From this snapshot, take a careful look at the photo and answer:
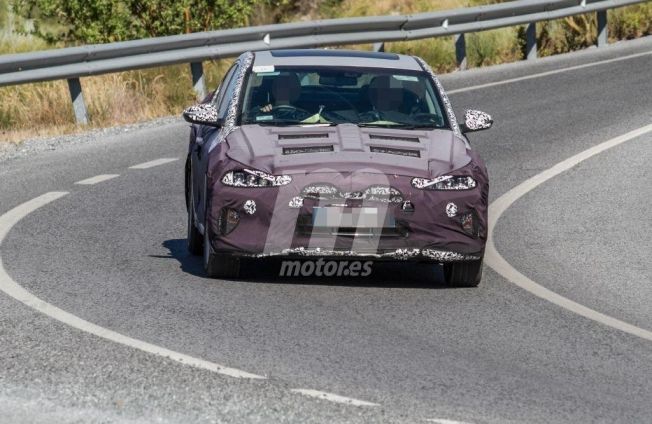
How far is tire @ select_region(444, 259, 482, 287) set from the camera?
9664 millimetres

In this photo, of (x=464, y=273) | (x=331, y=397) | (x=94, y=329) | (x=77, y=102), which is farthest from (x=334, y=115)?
(x=77, y=102)

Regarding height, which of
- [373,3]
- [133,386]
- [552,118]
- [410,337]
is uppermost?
[133,386]

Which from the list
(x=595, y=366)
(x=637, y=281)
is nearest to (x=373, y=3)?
(x=637, y=281)

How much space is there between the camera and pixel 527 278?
402 inches

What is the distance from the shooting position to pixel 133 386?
6734 millimetres

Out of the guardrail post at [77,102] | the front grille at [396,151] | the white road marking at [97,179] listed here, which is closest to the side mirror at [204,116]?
the front grille at [396,151]

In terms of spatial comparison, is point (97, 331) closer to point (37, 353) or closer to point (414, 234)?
→ point (37, 353)

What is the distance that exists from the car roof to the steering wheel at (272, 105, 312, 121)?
0.52m

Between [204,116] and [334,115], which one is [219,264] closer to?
[204,116]

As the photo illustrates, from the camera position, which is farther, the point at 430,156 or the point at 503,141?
the point at 503,141

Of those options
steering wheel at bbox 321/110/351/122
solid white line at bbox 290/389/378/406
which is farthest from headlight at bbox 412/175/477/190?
solid white line at bbox 290/389/378/406

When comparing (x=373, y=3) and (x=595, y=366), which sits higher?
(x=595, y=366)

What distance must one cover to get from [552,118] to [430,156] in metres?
8.95

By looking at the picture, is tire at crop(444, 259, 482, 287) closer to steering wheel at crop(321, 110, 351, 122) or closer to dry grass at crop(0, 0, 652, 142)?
steering wheel at crop(321, 110, 351, 122)
